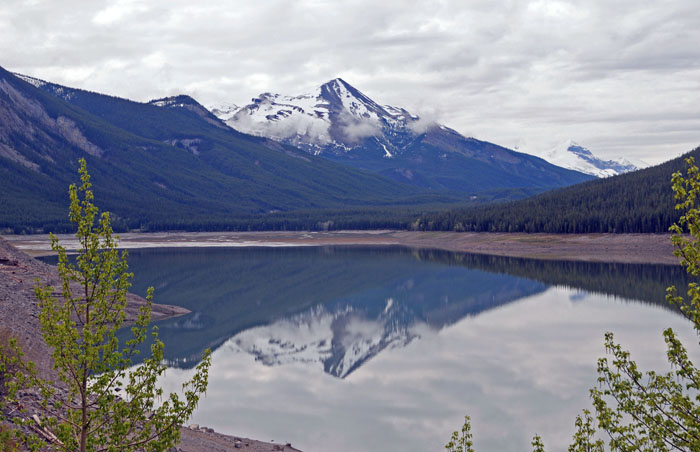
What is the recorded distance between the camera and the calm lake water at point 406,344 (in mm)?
34969

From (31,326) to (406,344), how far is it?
29.7 m

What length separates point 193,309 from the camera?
75.5m

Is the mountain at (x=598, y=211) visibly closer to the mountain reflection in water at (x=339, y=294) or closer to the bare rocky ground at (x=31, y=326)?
the mountain reflection in water at (x=339, y=294)

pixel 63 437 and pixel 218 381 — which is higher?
pixel 63 437

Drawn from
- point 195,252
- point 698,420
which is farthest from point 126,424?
point 195,252

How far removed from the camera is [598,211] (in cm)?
14412

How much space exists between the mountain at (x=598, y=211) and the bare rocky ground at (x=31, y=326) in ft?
310

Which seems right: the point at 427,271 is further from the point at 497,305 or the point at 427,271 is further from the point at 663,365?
the point at 663,365

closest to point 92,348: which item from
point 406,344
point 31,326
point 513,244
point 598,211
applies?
point 31,326

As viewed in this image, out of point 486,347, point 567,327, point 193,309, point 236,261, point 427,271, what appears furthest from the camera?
point 236,261

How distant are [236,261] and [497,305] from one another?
224 ft

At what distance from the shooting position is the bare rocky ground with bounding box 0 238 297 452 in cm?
2936

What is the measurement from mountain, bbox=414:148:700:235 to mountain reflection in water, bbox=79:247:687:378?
2037cm

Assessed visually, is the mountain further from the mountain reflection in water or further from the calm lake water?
the calm lake water
